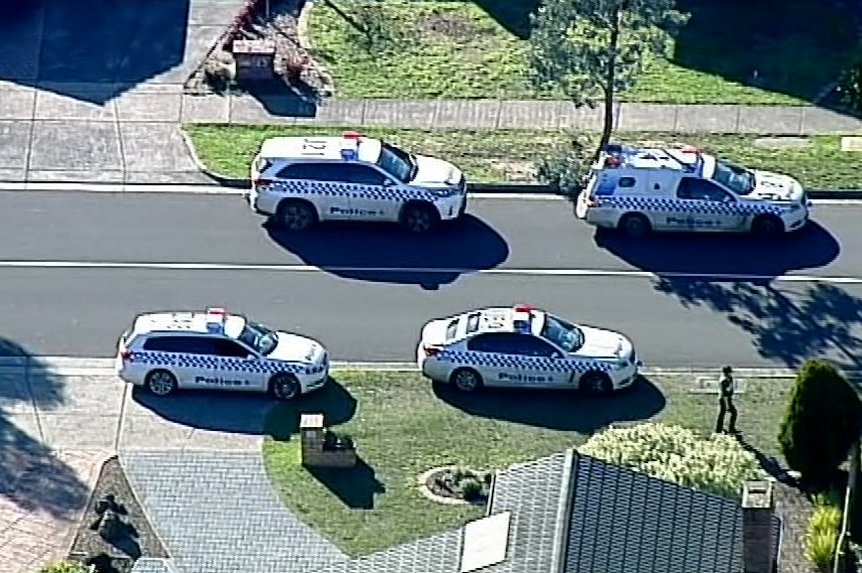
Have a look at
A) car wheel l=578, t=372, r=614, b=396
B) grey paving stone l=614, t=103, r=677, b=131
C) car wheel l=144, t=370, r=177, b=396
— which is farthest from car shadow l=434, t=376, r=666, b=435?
grey paving stone l=614, t=103, r=677, b=131

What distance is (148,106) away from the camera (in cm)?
5009

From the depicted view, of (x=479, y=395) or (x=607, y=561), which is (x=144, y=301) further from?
(x=607, y=561)

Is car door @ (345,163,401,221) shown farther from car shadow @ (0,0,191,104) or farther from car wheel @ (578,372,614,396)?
car shadow @ (0,0,191,104)

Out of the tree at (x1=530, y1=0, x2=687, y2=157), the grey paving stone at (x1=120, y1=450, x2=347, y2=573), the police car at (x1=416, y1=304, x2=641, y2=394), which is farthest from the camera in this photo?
the tree at (x1=530, y1=0, x2=687, y2=157)

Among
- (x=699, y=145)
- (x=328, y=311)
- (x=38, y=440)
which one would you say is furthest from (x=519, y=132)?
(x=38, y=440)

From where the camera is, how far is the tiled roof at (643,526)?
2944 cm

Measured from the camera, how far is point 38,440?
130 ft

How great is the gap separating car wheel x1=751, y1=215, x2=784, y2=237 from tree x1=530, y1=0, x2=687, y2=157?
4.22 m

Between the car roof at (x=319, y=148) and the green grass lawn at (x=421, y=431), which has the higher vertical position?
the car roof at (x=319, y=148)

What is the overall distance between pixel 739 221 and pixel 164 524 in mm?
13621

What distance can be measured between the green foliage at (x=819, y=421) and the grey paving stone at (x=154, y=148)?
1520cm

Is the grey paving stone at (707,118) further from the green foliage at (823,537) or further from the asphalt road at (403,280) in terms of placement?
the green foliage at (823,537)

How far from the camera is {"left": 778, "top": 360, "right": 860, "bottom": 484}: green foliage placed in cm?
3753

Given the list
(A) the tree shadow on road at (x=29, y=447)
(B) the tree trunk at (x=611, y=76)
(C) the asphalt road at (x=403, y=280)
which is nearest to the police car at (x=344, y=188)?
(C) the asphalt road at (x=403, y=280)
